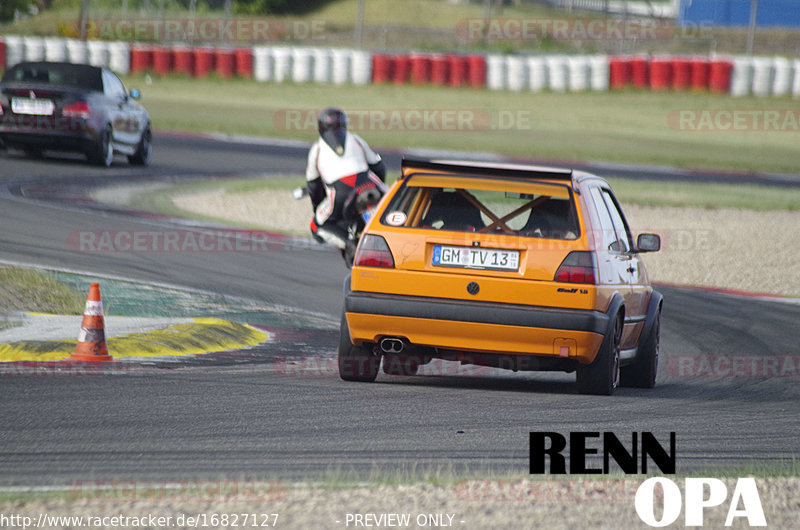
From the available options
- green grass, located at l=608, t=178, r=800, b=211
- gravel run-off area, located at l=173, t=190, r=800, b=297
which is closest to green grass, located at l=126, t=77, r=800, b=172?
green grass, located at l=608, t=178, r=800, b=211

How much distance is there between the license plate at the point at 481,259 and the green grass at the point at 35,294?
3482 mm

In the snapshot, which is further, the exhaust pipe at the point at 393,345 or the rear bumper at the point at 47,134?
the rear bumper at the point at 47,134

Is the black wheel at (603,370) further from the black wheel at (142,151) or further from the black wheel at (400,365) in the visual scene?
the black wheel at (142,151)

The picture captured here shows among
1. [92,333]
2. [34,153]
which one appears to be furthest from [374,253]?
[34,153]

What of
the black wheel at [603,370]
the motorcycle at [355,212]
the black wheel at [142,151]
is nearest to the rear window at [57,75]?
the black wheel at [142,151]

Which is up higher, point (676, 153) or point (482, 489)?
point (482, 489)

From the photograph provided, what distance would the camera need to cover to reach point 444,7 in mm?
73750

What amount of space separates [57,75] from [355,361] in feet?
45.0

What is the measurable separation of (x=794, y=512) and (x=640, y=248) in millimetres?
3549

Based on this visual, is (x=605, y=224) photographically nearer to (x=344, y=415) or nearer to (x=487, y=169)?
(x=487, y=169)

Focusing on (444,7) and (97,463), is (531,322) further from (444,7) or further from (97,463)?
(444,7)

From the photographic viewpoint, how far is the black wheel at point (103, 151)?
1969 centimetres

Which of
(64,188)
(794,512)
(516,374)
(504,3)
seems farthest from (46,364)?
(504,3)

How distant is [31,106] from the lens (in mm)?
18562
